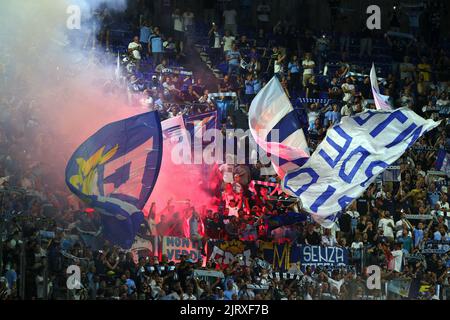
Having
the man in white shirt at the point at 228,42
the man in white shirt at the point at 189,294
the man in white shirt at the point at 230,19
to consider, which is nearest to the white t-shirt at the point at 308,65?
the man in white shirt at the point at 228,42

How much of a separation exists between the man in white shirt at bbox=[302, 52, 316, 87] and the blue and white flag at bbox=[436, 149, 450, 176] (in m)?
3.91

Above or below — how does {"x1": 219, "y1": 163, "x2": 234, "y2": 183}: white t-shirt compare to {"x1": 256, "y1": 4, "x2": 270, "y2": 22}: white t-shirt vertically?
below

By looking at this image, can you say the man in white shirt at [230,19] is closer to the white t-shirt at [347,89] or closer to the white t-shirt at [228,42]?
Answer: the white t-shirt at [228,42]

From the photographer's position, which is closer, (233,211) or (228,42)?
(233,211)

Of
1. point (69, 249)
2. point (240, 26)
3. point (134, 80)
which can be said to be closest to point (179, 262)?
point (69, 249)

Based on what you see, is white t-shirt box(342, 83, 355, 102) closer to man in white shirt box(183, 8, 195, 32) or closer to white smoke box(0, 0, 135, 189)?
man in white shirt box(183, 8, 195, 32)

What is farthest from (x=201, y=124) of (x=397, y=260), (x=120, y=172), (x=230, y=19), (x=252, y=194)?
(x=230, y=19)

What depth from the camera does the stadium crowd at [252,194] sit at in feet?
61.6

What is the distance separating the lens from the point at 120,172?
18828 mm

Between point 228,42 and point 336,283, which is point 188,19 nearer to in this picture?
point 228,42

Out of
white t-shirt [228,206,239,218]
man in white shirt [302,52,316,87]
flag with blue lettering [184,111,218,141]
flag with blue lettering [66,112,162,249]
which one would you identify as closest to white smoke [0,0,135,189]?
flag with blue lettering [184,111,218,141]

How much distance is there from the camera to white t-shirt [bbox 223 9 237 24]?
97.2 feet

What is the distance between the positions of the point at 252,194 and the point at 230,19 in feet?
27.1
